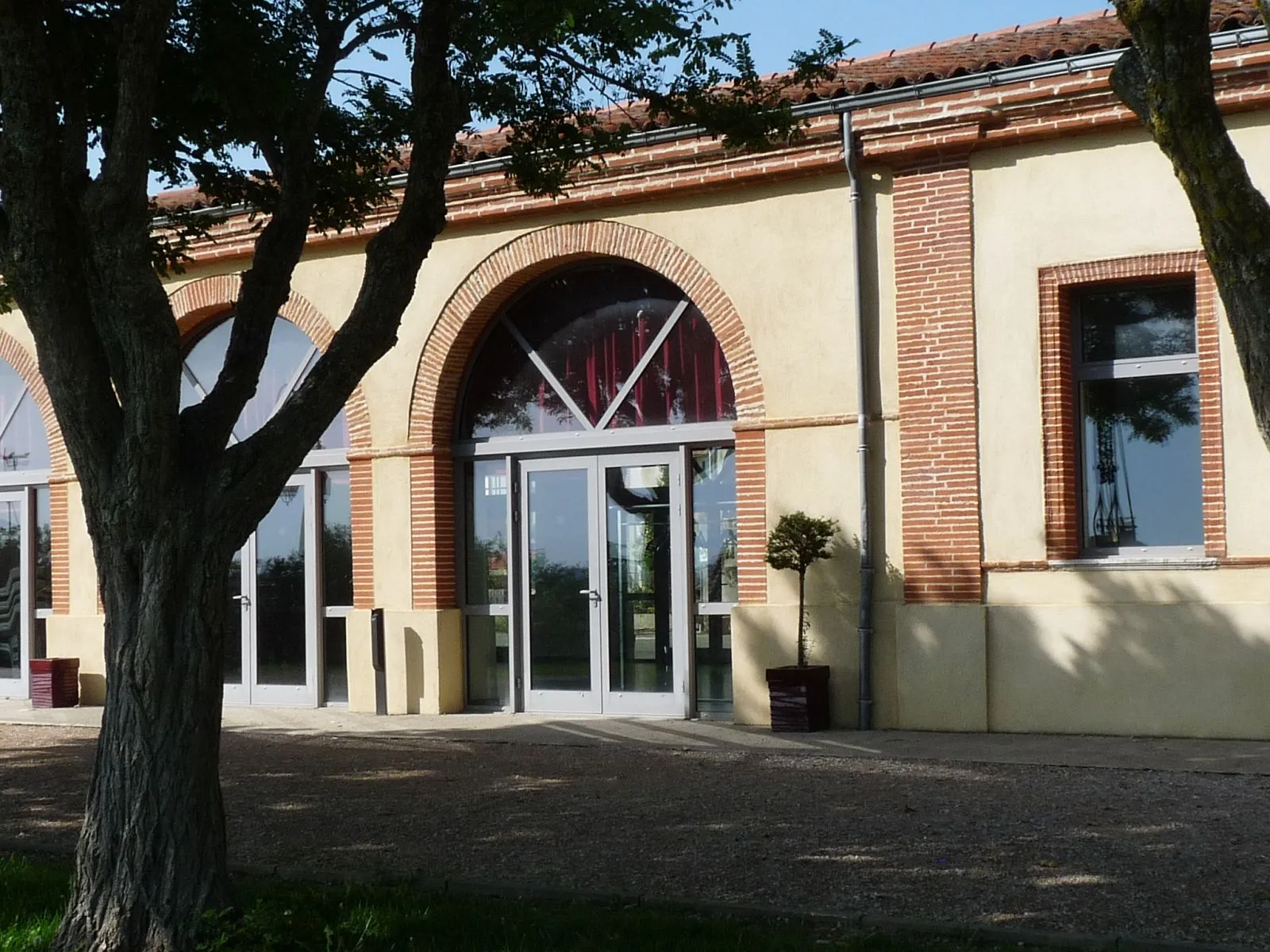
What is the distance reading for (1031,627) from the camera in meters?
11.0

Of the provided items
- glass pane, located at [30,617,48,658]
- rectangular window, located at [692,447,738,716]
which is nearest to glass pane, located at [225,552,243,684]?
glass pane, located at [30,617,48,658]

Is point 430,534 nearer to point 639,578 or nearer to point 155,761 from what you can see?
point 639,578

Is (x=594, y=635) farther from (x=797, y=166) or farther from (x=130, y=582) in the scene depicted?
(x=130, y=582)

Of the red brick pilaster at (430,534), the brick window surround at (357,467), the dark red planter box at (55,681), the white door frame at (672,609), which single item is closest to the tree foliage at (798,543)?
the white door frame at (672,609)

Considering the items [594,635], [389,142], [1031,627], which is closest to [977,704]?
[1031,627]

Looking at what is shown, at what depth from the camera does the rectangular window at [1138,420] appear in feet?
35.3

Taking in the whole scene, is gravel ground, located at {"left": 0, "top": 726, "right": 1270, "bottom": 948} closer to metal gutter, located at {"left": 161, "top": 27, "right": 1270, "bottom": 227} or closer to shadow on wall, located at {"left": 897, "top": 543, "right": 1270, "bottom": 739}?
shadow on wall, located at {"left": 897, "top": 543, "right": 1270, "bottom": 739}

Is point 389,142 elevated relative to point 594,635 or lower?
elevated

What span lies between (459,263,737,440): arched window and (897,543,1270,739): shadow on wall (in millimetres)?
2832

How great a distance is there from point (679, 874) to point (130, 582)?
2.73 metres

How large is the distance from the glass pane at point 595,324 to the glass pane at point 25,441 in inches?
261

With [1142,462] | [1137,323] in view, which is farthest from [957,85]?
[1142,462]

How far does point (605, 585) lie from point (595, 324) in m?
2.35

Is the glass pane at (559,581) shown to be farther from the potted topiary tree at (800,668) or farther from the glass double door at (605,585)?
the potted topiary tree at (800,668)
